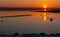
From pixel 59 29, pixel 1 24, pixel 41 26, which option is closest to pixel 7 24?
pixel 1 24

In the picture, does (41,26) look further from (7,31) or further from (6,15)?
(6,15)

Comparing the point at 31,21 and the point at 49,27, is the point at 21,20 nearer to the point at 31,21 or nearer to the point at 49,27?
the point at 31,21

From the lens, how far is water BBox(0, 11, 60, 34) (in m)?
2.93

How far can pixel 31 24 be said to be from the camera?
3141 millimetres

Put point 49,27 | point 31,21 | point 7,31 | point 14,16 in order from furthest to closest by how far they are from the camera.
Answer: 1. point 14,16
2. point 31,21
3. point 49,27
4. point 7,31

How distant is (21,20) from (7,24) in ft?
1.11

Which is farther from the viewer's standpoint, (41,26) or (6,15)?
(6,15)

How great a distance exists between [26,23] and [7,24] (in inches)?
13.4

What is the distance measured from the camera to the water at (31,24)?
115 inches

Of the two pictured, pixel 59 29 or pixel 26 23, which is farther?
pixel 26 23

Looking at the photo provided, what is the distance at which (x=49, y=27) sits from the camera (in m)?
3.04

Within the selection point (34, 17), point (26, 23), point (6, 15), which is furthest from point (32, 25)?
point (6, 15)

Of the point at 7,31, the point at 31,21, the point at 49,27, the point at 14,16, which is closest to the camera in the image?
the point at 7,31

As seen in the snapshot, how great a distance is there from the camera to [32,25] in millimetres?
3125
